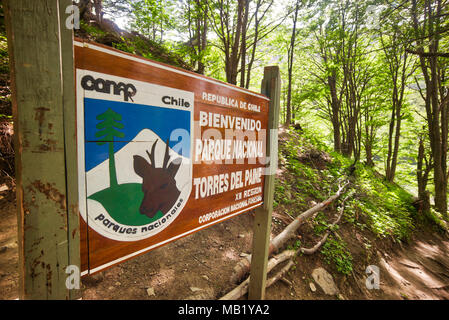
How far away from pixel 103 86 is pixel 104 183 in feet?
1.67

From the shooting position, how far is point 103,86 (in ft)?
3.20

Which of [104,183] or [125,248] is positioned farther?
[125,248]

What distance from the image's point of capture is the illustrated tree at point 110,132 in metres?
0.99

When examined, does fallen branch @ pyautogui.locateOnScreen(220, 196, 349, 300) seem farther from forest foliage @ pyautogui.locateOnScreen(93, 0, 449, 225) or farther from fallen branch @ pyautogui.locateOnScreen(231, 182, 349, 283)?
forest foliage @ pyautogui.locateOnScreen(93, 0, 449, 225)

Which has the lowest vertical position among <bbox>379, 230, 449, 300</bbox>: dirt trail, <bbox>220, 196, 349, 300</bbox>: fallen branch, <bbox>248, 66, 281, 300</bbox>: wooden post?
<bbox>379, 230, 449, 300</bbox>: dirt trail

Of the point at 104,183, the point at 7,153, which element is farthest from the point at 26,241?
the point at 7,153

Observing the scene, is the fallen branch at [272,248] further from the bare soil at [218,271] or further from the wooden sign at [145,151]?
the wooden sign at [145,151]

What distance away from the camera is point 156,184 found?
123 centimetres

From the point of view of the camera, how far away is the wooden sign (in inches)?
38.0

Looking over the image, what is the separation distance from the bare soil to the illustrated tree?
2045mm

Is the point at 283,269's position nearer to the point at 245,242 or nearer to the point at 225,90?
the point at 245,242

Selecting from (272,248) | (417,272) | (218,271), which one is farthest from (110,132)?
(417,272)

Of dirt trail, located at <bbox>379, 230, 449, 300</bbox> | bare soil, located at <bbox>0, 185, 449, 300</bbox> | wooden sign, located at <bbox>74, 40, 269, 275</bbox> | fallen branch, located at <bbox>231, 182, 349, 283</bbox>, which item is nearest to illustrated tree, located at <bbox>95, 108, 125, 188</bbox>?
wooden sign, located at <bbox>74, 40, 269, 275</bbox>

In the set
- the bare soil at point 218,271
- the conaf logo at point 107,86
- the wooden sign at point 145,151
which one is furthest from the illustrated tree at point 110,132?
the bare soil at point 218,271
